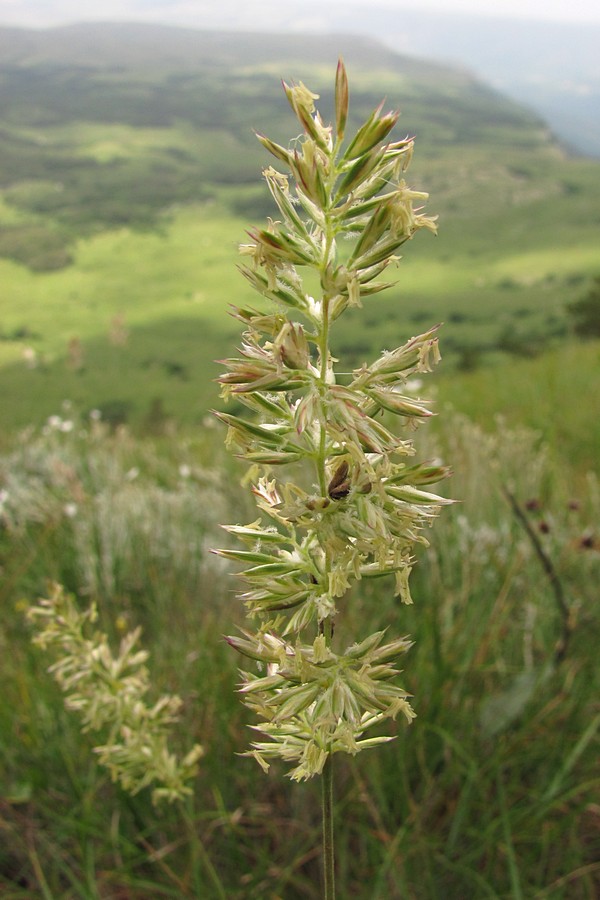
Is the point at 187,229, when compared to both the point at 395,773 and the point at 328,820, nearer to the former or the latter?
the point at 395,773

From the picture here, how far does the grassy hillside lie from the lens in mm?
38328

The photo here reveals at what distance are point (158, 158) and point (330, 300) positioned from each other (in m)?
130

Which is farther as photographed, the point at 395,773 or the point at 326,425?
the point at 395,773

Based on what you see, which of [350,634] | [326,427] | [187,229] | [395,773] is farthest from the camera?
[187,229]

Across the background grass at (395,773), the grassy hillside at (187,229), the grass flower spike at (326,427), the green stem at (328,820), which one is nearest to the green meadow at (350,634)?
the background grass at (395,773)

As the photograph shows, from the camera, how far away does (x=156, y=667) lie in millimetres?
A: 3357

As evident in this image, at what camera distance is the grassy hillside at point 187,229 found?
1509 inches

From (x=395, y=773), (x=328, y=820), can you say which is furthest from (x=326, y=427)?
(x=395, y=773)

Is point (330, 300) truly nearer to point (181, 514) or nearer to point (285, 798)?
point (285, 798)

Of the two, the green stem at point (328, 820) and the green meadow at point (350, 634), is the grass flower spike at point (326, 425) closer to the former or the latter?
the green stem at point (328, 820)

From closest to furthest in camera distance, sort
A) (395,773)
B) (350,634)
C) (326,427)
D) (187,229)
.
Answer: (326,427)
(395,773)
(350,634)
(187,229)

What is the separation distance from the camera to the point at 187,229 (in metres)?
87.3

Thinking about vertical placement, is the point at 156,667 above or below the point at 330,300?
below

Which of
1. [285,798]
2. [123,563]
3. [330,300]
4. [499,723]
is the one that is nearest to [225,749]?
[285,798]
